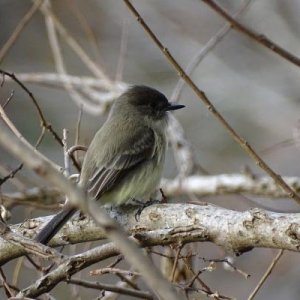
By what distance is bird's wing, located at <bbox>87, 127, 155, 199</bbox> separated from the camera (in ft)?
15.2

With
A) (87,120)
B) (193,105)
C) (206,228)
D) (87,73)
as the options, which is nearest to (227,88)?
(193,105)

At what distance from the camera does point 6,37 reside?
12266mm

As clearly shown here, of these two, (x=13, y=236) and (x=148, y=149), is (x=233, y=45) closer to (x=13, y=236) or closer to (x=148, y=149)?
(x=148, y=149)

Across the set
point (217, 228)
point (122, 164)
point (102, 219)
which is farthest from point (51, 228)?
point (102, 219)

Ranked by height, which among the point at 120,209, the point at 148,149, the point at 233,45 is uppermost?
the point at 233,45

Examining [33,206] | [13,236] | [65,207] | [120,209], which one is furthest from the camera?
[33,206]

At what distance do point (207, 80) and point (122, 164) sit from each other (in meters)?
5.70

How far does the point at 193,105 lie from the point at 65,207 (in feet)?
22.4

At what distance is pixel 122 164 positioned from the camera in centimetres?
490

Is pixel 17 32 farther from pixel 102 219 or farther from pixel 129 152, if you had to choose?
pixel 102 219

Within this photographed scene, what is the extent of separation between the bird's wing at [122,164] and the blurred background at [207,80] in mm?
2940

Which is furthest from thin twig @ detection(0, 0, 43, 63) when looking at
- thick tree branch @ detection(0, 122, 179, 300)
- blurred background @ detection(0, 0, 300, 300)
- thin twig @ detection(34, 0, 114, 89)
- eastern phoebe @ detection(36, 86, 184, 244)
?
blurred background @ detection(0, 0, 300, 300)

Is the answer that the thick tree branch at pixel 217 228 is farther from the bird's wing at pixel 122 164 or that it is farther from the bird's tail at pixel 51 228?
the bird's wing at pixel 122 164

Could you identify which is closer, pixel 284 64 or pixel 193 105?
pixel 284 64
